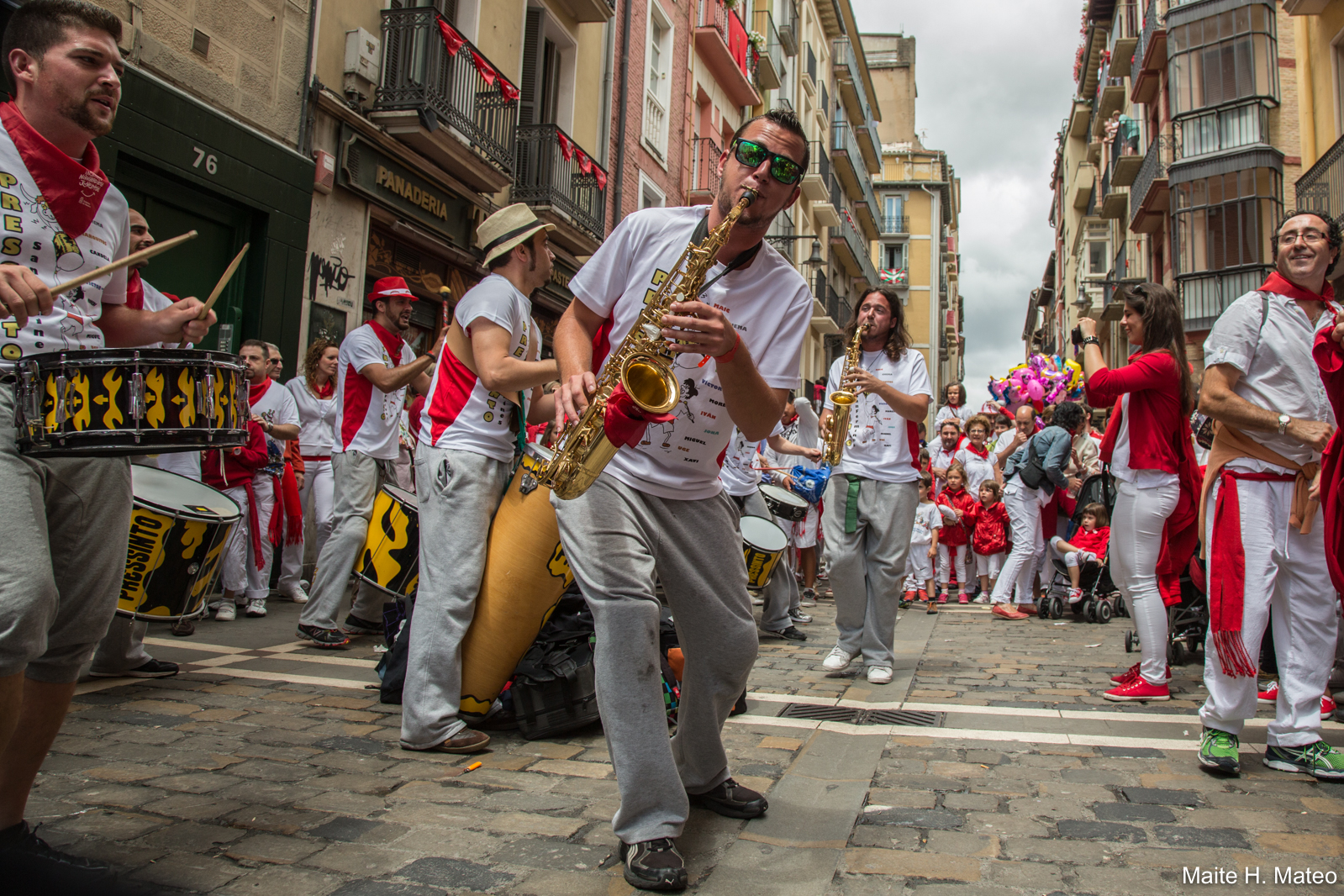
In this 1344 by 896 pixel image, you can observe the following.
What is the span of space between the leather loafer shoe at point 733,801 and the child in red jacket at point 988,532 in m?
8.49

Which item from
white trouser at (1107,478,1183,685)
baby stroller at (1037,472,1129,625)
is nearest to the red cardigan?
white trouser at (1107,478,1183,685)

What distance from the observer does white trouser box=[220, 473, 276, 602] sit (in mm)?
6926

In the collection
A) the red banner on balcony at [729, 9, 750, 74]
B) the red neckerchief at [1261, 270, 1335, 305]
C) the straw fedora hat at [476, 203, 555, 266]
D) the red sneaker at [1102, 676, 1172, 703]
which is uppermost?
the red banner on balcony at [729, 9, 750, 74]

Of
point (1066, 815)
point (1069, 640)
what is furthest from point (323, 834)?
point (1069, 640)

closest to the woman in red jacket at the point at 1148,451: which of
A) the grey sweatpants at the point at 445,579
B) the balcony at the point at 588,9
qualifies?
A: the grey sweatpants at the point at 445,579

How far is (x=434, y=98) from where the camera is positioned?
11391mm

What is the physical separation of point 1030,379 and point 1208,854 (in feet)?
39.2

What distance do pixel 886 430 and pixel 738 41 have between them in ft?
75.3

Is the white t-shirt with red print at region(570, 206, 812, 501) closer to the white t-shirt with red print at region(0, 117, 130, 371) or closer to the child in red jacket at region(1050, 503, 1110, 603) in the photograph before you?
the white t-shirt with red print at region(0, 117, 130, 371)

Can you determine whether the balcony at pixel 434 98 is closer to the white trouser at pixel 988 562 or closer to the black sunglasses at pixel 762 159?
the white trouser at pixel 988 562

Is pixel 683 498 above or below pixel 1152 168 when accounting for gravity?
below

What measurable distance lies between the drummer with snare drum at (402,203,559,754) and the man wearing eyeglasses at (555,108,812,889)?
3.33ft

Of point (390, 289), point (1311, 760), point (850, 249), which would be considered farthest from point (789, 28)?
point (1311, 760)

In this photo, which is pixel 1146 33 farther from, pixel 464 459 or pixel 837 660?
pixel 464 459
